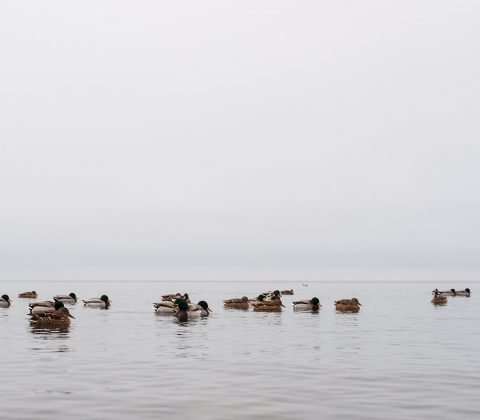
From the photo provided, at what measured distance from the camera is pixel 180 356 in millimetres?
22953

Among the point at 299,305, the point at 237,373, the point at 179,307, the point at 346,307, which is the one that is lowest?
the point at 237,373

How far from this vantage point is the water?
1438 cm

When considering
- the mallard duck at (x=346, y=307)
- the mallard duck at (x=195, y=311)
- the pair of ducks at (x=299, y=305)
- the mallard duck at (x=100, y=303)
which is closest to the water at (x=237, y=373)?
the mallard duck at (x=195, y=311)

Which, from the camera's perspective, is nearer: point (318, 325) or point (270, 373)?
point (270, 373)

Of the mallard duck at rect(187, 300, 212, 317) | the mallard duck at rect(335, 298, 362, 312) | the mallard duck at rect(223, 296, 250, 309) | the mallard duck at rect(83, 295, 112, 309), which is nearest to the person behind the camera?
the mallard duck at rect(187, 300, 212, 317)

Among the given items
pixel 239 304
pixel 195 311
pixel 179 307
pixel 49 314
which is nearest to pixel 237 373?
pixel 49 314

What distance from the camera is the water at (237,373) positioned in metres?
14.4

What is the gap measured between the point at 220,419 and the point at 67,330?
20.9 metres

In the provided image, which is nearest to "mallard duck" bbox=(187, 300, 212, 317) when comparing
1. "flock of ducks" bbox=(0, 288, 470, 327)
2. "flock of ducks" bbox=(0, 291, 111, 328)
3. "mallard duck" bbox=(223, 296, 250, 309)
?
"flock of ducks" bbox=(0, 288, 470, 327)

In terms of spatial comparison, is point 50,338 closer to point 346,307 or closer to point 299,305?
point 299,305

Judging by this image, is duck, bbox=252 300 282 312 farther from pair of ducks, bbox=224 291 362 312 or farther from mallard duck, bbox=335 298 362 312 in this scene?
mallard duck, bbox=335 298 362 312

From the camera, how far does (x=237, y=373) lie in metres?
19.3

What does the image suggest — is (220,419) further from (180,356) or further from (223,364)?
(180,356)

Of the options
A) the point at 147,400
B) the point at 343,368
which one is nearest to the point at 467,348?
the point at 343,368
